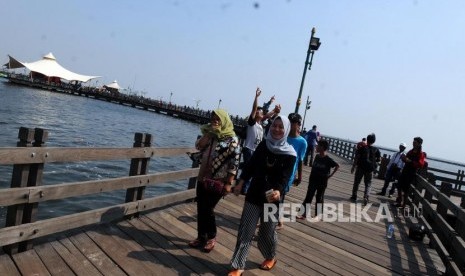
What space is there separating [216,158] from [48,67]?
324 ft

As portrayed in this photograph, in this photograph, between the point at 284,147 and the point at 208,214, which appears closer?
the point at 284,147

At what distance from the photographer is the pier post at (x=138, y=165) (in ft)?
17.5

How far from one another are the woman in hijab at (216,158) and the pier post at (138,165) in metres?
1.02

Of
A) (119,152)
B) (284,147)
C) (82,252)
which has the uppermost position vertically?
(284,147)

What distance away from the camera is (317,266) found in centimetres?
502

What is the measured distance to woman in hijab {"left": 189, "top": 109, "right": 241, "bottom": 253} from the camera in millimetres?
4605

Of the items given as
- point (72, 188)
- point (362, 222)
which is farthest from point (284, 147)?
point (362, 222)

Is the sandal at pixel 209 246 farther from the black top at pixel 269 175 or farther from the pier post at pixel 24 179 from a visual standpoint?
the pier post at pixel 24 179

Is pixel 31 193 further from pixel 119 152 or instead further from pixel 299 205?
pixel 299 205

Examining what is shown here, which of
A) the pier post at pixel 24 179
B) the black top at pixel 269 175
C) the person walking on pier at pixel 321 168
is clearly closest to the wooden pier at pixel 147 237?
the pier post at pixel 24 179

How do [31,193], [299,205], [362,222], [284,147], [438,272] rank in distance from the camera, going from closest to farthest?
1. [31,193]
2. [284,147]
3. [438,272]
4. [362,222]
5. [299,205]

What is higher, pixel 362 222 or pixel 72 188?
pixel 72 188

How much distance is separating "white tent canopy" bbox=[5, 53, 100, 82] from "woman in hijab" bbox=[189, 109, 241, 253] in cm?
9248

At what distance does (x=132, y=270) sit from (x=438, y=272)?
4.49 metres
